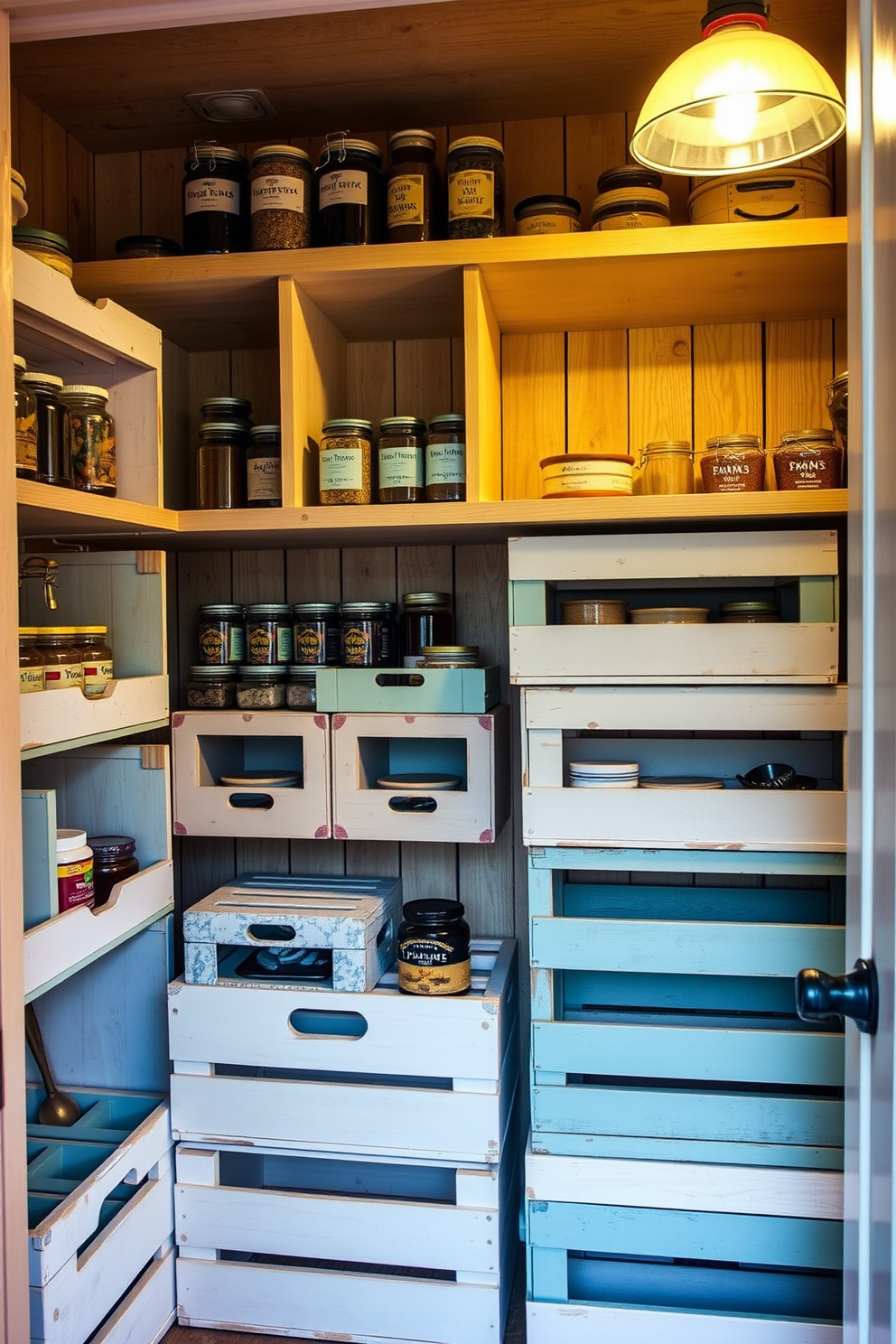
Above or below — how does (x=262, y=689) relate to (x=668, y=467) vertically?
below

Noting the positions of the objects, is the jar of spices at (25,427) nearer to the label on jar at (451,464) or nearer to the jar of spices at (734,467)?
the label on jar at (451,464)

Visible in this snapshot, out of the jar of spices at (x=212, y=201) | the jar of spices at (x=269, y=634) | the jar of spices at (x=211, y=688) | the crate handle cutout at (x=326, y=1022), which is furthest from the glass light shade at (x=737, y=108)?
the crate handle cutout at (x=326, y=1022)

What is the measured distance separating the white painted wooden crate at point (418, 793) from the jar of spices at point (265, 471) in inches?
15.9

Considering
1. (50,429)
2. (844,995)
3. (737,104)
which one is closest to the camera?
(844,995)

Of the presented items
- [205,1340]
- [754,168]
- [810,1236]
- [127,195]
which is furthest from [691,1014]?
[127,195]

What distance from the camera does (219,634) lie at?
2.04 meters

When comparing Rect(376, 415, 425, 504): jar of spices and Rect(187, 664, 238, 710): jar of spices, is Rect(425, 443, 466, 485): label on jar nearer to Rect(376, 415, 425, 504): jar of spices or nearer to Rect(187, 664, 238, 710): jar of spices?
Rect(376, 415, 425, 504): jar of spices

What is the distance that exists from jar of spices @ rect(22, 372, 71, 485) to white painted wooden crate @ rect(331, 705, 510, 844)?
66cm

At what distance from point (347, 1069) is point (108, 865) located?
0.53 meters

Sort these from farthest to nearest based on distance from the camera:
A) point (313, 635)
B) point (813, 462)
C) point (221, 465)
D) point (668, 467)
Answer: point (313, 635), point (221, 465), point (668, 467), point (813, 462)

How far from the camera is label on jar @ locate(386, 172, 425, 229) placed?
5.89 feet

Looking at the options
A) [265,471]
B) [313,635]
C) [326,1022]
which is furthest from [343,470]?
[326,1022]

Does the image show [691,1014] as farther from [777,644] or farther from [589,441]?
[589,441]

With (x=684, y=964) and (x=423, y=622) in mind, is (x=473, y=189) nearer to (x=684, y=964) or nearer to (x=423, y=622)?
(x=423, y=622)
